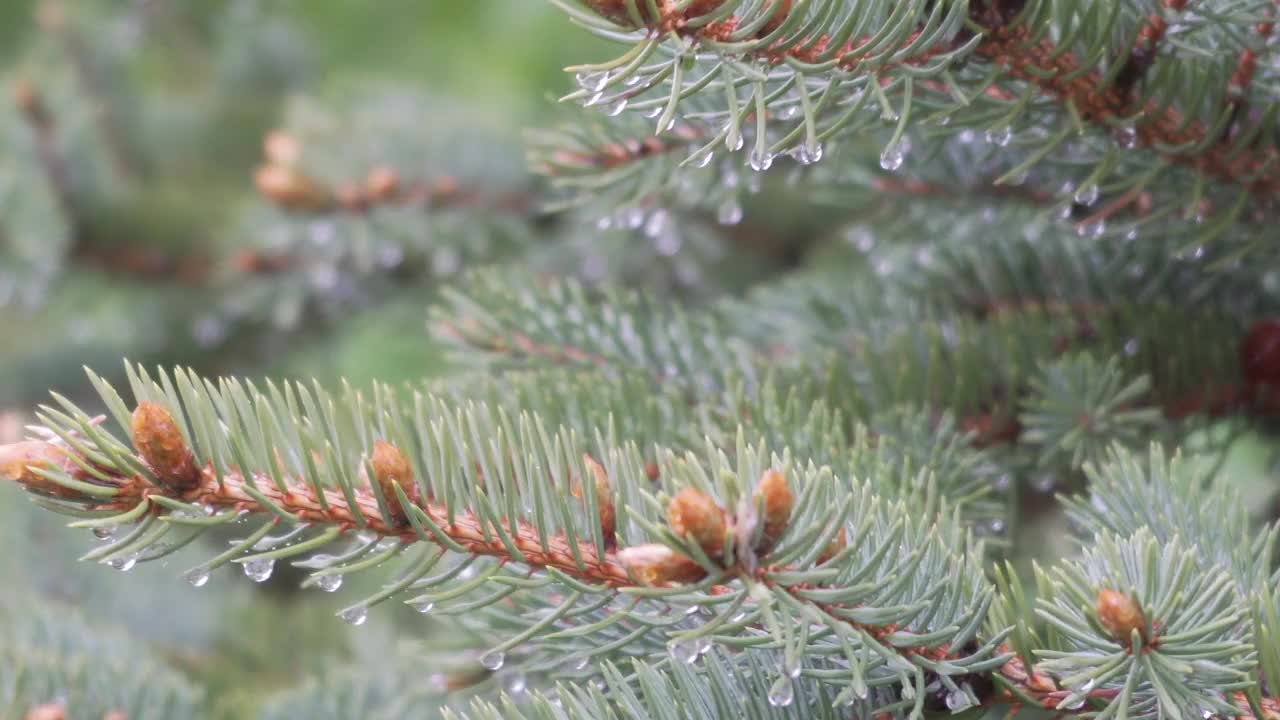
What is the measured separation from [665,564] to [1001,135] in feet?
0.93

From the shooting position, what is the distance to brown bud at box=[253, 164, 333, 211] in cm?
107

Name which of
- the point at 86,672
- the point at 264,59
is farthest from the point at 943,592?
the point at 264,59

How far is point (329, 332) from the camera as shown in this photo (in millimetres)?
1560

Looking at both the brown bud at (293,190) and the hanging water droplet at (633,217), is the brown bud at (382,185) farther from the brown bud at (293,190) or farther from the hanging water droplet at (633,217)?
the hanging water droplet at (633,217)

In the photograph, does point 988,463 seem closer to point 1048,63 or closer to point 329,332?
point 1048,63

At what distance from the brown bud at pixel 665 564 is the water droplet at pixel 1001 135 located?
0.84 feet

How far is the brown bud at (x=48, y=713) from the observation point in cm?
61

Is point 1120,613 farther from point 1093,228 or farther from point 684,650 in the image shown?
point 1093,228

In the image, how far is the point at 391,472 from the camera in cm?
43

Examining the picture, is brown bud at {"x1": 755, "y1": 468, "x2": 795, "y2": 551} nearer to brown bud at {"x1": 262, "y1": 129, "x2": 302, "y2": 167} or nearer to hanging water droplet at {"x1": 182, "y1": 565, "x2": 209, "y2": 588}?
hanging water droplet at {"x1": 182, "y1": 565, "x2": 209, "y2": 588}

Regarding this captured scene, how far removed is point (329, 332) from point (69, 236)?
0.34m

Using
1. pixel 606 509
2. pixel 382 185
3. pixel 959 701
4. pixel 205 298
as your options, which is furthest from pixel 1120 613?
pixel 205 298

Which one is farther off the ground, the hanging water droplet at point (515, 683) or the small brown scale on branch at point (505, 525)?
the small brown scale on branch at point (505, 525)

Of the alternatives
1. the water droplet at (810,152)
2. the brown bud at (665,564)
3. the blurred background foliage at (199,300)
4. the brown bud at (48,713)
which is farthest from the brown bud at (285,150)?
the brown bud at (665,564)
